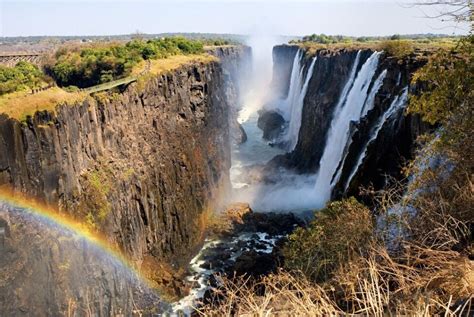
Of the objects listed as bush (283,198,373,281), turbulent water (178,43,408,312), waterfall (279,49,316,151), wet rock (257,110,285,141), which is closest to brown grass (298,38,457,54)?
turbulent water (178,43,408,312)

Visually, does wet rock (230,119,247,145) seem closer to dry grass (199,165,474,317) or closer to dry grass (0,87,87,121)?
dry grass (0,87,87,121)

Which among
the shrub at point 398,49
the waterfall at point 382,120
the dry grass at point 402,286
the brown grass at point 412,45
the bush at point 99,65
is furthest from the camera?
the bush at point 99,65

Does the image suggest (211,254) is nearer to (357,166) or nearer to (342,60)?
(357,166)

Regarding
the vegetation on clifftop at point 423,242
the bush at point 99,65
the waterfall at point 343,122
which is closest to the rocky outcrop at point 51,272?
the vegetation on clifftop at point 423,242

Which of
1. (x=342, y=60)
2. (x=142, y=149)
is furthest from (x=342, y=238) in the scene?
(x=342, y=60)

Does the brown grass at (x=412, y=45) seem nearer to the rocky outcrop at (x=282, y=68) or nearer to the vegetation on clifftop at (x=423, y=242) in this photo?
the vegetation on clifftop at (x=423, y=242)

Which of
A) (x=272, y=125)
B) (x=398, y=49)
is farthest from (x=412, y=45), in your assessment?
(x=272, y=125)
